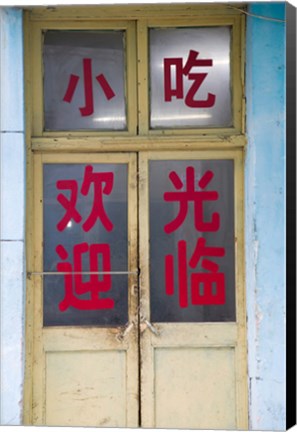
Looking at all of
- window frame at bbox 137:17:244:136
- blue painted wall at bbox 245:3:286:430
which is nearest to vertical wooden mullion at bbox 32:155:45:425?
window frame at bbox 137:17:244:136

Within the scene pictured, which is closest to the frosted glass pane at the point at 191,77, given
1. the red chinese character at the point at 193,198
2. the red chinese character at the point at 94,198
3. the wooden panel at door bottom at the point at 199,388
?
the red chinese character at the point at 193,198

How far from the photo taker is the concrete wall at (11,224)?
11.3 ft

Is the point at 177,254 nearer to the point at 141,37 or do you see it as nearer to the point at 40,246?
the point at 40,246

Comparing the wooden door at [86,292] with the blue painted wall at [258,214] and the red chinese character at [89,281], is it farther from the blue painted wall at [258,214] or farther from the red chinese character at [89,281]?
the blue painted wall at [258,214]

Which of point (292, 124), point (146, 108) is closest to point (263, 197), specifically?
point (292, 124)

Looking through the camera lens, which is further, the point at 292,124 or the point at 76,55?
the point at 76,55

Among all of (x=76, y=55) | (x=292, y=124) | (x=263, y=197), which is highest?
(x=76, y=55)

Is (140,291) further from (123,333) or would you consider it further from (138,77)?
(138,77)

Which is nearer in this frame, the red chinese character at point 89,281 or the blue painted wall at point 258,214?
the blue painted wall at point 258,214

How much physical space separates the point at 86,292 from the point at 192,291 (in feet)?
2.27

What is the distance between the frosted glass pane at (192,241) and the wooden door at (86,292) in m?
0.16

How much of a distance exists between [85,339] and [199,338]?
741mm

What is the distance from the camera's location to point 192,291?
3562 mm

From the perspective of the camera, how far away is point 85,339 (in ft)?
11.7
